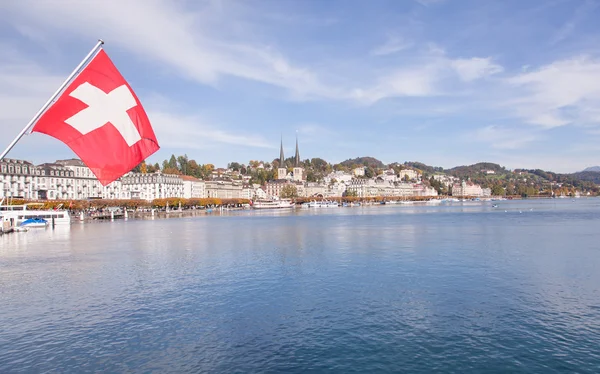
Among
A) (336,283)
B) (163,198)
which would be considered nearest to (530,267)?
(336,283)

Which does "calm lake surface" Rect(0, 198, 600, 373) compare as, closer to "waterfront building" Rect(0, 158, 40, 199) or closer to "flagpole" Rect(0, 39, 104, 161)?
"flagpole" Rect(0, 39, 104, 161)

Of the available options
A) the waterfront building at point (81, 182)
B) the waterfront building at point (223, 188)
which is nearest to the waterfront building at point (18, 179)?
the waterfront building at point (81, 182)

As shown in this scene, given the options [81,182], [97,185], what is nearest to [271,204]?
[97,185]

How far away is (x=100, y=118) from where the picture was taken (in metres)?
7.82

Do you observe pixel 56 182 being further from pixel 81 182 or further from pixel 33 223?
pixel 33 223

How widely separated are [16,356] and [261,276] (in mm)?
10273

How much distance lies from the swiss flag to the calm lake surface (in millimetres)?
4917

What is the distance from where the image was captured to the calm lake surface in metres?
10.4

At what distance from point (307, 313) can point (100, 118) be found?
8.62 metres

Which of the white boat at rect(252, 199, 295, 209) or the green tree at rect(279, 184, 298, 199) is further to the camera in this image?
the green tree at rect(279, 184, 298, 199)

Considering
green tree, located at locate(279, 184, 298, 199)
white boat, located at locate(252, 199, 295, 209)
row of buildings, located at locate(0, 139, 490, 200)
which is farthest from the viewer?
green tree, located at locate(279, 184, 298, 199)

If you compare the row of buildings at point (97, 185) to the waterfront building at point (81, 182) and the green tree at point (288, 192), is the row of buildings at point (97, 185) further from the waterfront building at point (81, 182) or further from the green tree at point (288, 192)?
the green tree at point (288, 192)

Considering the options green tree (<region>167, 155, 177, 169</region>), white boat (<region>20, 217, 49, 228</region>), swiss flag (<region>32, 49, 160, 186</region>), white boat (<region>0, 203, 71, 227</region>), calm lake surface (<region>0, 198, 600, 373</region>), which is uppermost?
green tree (<region>167, 155, 177, 169</region>)

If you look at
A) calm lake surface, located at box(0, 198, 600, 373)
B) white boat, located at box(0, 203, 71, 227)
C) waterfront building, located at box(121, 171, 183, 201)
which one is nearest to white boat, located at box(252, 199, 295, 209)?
waterfront building, located at box(121, 171, 183, 201)
